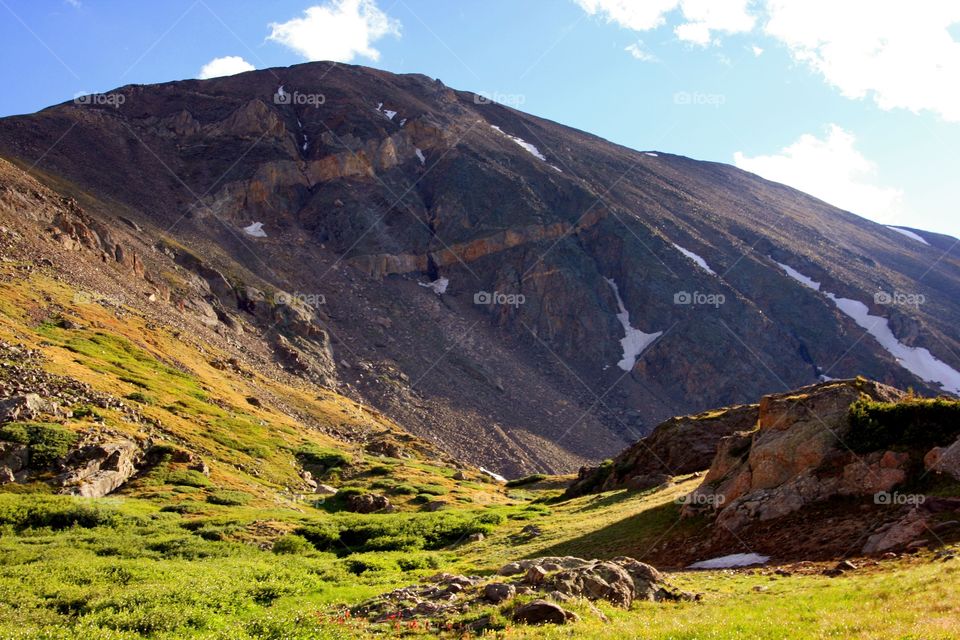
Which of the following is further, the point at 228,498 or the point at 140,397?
the point at 140,397

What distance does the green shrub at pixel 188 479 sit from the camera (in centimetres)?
3150

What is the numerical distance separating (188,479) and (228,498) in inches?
90.7

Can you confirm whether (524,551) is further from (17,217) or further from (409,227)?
(409,227)

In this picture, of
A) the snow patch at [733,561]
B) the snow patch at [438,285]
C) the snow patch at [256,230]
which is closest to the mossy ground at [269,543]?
the snow patch at [733,561]

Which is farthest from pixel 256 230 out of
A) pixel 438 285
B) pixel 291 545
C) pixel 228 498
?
pixel 291 545

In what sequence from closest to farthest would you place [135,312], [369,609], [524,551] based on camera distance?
[369,609] < [524,551] < [135,312]

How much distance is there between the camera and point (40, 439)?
27734 millimetres

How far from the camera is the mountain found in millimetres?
80375

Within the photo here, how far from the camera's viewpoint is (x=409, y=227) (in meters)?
122

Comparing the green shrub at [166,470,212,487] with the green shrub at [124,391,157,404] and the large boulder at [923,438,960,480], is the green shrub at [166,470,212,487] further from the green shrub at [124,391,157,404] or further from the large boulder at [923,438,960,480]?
the large boulder at [923,438,960,480]

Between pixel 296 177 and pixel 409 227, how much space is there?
22.5 meters

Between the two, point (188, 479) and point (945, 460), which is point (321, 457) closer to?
point (188, 479)

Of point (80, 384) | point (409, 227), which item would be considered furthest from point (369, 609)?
point (409, 227)

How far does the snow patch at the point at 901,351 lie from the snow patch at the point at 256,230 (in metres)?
98.4
